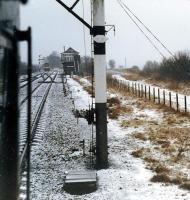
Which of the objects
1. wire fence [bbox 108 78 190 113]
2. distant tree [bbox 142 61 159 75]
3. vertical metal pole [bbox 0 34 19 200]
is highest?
vertical metal pole [bbox 0 34 19 200]

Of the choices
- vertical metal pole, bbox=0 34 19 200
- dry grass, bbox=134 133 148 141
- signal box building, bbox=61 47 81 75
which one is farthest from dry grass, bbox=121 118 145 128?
signal box building, bbox=61 47 81 75

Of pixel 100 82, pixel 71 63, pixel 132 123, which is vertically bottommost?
pixel 132 123

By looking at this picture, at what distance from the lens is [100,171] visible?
329 inches

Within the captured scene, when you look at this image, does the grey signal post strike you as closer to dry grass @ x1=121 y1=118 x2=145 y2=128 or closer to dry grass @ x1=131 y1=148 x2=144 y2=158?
dry grass @ x1=131 y1=148 x2=144 y2=158

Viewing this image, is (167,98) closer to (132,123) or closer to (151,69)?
(132,123)

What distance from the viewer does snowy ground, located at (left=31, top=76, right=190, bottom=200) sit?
6750 millimetres

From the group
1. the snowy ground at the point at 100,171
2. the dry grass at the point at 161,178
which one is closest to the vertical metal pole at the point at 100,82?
the snowy ground at the point at 100,171

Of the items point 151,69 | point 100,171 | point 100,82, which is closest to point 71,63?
point 151,69

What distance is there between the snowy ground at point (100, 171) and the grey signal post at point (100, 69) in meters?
0.40

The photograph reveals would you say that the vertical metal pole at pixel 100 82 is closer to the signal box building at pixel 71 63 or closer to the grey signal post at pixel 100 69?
the grey signal post at pixel 100 69

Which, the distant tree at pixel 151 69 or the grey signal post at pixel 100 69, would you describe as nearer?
the grey signal post at pixel 100 69

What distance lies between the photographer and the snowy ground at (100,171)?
6750mm

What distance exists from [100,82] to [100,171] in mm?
1792

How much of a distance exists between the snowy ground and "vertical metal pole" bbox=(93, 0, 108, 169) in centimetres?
37
